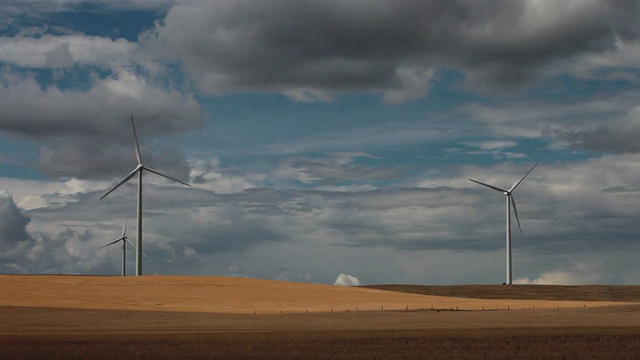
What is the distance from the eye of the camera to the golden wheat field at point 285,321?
3872 centimetres

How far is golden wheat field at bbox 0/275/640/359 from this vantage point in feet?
127

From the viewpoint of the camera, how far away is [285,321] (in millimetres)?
63875

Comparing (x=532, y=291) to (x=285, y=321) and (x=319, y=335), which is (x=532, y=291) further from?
(x=319, y=335)

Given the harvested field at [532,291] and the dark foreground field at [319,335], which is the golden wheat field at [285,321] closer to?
the dark foreground field at [319,335]

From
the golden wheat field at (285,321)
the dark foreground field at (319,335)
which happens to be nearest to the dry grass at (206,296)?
the golden wheat field at (285,321)

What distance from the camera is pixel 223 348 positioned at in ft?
130

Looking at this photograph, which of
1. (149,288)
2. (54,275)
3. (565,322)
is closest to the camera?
(565,322)

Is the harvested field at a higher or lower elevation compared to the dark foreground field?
higher

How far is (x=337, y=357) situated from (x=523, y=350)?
9.04m

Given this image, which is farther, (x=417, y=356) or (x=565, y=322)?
(x=565, y=322)

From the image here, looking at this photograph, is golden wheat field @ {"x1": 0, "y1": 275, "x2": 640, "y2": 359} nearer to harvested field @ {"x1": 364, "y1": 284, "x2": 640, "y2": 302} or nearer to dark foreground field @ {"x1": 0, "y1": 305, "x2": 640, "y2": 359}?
dark foreground field @ {"x1": 0, "y1": 305, "x2": 640, "y2": 359}

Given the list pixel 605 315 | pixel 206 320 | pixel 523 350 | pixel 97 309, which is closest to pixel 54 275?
pixel 97 309

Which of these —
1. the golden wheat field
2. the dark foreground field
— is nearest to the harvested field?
the golden wheat field

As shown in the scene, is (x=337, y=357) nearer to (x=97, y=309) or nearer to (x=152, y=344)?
(x=152, y=344)
